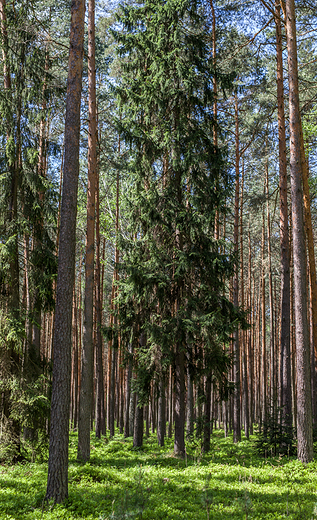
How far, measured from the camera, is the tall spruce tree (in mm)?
10000

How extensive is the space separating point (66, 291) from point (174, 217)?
5.08 m

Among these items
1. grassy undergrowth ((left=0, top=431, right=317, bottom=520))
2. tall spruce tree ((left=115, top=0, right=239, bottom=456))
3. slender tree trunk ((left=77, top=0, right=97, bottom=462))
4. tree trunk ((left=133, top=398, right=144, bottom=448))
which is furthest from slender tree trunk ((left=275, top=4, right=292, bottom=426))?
slender tree trunk ((left=77, top=0, right=97, bottom=462))

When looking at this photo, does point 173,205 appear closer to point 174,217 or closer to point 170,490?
point 174,217

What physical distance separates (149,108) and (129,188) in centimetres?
241

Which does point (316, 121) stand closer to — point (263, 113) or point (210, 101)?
point (263, 113)

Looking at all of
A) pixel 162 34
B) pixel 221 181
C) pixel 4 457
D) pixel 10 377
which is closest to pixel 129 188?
pixel 221 181

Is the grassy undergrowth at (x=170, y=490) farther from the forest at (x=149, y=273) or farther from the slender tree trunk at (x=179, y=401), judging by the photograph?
the slender tree trunk at (x=179, y=401)

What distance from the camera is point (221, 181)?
1116 cm

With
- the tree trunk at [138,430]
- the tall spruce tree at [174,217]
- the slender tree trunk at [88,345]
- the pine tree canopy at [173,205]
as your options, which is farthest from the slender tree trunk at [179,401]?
the slender tree trunk at [88,345]

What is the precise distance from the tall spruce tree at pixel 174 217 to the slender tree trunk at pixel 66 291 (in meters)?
3.77

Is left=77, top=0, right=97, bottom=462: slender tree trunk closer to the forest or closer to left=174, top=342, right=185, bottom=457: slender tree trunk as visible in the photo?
the forest

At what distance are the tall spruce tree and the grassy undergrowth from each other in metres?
1.76

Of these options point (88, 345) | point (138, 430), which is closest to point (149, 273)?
point (88, 345)

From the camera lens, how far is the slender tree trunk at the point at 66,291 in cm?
601
